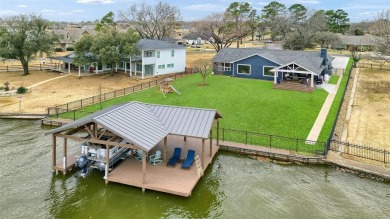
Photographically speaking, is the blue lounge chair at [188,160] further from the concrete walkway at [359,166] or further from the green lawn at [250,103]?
the concrete walkway at [359,166]

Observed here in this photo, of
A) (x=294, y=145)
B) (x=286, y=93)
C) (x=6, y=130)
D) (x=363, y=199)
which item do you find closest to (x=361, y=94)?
(x=286, y=93)

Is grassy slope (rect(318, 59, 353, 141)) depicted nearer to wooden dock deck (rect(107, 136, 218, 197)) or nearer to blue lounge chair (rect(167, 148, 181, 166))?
wooden dock deck (rect(107, 136, 218, 197))

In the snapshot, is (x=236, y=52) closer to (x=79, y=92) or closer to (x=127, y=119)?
(x=79, y=92)

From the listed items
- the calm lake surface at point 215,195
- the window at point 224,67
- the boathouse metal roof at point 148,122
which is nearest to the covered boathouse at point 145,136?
the boathouse metal roof at point 148,122

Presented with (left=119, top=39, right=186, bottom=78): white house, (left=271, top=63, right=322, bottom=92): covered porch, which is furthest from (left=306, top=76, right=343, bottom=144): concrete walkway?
(left=119, top=39, right=186, bottom=78): white house

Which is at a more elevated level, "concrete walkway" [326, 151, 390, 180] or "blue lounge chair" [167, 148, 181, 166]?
"blue lounge chair" [167, 148, 181, 166]

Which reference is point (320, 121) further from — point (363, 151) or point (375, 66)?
point (375, 66)

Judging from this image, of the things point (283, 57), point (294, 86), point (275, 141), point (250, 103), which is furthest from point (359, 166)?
point (283, 57)
